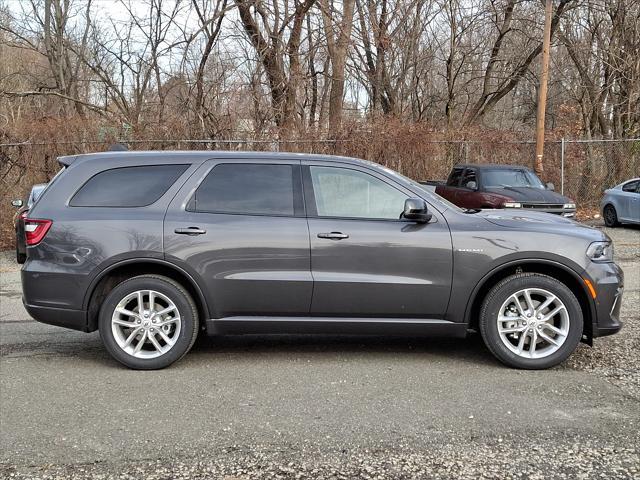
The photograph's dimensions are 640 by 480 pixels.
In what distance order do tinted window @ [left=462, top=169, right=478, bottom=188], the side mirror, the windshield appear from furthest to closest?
1. tinted window @ [left=462, top=169, right=478, bottom=188]
2. the windshield
3. the side mirror

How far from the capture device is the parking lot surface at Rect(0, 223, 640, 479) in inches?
127

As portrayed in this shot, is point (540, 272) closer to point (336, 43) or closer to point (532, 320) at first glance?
point (532, 320)

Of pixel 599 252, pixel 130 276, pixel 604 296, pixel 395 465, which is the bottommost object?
pixel 395 465

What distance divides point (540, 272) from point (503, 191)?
8253 millimetres

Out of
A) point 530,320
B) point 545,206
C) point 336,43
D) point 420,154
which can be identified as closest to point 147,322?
point 530,320

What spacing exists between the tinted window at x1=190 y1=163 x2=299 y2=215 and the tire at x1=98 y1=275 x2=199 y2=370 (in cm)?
72

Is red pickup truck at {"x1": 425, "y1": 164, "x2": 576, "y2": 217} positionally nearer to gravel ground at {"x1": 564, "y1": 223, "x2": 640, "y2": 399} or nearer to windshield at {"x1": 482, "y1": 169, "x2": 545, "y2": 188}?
windshield at {"x1": 482, "y1": 169, "x2": 545, "y2": 188}

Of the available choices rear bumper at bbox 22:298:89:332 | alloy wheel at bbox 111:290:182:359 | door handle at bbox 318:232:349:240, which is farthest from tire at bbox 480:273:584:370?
rear bumper at bbox 22:298:89:332

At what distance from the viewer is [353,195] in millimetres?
4926

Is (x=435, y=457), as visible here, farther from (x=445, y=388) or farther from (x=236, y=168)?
(x=236, y=168)

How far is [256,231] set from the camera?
477cm

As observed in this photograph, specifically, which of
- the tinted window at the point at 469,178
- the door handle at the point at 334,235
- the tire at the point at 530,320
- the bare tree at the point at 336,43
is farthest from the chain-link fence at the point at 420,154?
the tire at the point at 530,320

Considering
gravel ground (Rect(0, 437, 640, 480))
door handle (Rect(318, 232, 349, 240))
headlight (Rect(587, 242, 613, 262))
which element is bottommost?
gravel ground (Rect(0, 437, 640, 480))

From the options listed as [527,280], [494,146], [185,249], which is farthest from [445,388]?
[494,146]
